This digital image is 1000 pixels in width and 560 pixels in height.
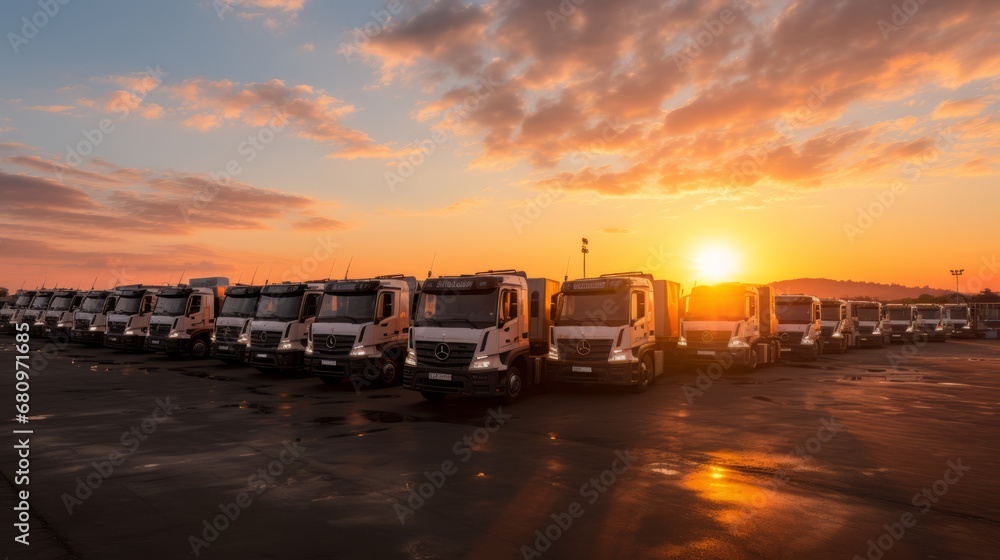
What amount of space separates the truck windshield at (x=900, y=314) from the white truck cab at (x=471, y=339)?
43.7 m

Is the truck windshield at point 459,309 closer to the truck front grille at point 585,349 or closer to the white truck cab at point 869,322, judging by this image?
the truck front grille at point 585,349

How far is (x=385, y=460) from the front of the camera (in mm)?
8781

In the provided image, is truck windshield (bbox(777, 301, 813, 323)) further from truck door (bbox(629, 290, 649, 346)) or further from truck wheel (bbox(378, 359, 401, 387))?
truck wheel (bbox(378, 359, 401, 387))

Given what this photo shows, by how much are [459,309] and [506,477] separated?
21.8 ft

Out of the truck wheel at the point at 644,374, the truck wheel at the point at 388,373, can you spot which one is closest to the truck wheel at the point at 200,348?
the truck wheel at the point at 388,373

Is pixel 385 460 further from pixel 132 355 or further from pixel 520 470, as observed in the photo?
pixel 132 355

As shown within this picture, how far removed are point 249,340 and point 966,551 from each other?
20439 mm

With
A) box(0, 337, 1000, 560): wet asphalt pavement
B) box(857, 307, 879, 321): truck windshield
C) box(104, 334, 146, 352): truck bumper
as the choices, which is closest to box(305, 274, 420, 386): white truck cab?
box(0, 337, 1000, 560): wet asphalt pavement

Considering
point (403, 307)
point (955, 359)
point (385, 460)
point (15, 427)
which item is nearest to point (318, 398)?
point (403, 307)

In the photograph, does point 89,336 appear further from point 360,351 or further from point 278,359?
point 360,351

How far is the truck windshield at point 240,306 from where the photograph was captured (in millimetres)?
22547

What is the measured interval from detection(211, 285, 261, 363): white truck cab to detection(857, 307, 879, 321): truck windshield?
36.4m

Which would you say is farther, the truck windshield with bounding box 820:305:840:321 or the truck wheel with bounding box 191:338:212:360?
the truck windshield with bounding box 820:305:840:321

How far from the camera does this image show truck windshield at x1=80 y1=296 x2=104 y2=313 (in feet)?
105
